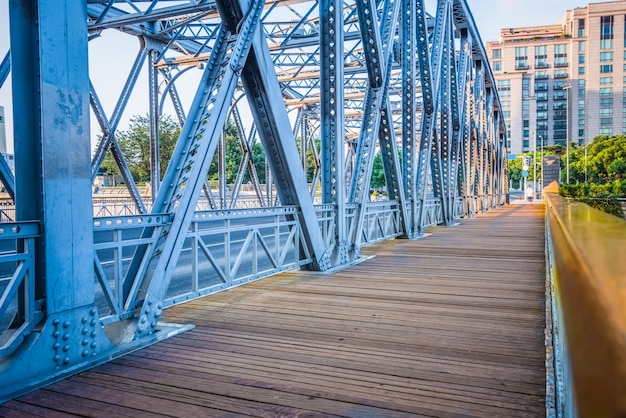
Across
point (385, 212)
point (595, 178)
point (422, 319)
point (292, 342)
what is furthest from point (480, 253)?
point (595, 178)

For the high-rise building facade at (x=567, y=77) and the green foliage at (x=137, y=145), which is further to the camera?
the high-rise building facade at (x=567, y=77)

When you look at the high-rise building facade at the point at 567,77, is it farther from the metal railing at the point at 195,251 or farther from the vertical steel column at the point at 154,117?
the metal railing at the point at 195,251

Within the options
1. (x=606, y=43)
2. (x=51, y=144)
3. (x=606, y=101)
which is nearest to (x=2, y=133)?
(x=51, y=144)

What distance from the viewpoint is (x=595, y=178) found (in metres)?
73.2

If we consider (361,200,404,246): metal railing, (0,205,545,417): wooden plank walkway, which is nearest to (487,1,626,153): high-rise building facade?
(361,200,404,246): metal railing

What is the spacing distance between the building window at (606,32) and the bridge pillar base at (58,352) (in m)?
133

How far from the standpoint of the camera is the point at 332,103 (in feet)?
27.3

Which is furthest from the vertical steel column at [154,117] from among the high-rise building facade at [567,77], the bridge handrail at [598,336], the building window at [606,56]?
the building window at [606,56]

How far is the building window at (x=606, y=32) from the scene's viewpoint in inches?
4409

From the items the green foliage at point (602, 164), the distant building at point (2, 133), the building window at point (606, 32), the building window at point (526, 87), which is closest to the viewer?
the distant building at point (2, 133)

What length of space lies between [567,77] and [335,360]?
13211 cm

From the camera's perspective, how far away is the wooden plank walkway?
3018 millimetres

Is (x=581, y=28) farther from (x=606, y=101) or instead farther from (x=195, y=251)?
(x=195, y=251)

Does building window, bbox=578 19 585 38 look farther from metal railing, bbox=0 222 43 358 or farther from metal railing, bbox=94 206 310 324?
metal railing, bbox=0 222 43 358
